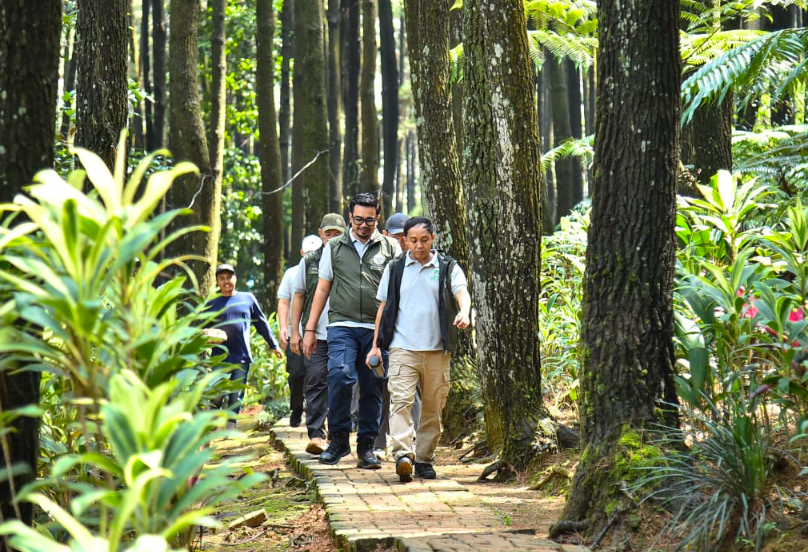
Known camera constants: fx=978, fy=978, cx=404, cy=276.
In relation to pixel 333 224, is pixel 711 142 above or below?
above

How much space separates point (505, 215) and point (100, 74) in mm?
3686

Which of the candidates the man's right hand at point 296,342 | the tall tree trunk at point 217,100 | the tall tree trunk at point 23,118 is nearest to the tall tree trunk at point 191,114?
the tall tree trunk at point 217,100

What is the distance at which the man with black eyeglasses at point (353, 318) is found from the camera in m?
8.34

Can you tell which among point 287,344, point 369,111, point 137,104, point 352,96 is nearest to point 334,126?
point 369,111

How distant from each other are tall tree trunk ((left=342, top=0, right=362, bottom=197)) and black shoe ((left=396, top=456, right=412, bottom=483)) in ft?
63.1

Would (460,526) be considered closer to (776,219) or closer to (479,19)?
(479,19)

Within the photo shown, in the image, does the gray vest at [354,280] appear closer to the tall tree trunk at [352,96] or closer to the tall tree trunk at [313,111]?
the tall tree trunk at [313,111]

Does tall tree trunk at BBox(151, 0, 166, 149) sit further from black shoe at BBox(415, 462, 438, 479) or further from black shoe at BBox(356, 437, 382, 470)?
black shoe at BBox(415, 462, 438, 479)

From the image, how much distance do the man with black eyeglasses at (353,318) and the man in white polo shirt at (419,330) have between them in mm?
603

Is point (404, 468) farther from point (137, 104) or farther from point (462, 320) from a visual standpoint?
point (137, 104)

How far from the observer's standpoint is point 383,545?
17.9 ft

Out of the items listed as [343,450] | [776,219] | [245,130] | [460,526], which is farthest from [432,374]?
[245,130]

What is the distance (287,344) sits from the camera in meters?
10.2

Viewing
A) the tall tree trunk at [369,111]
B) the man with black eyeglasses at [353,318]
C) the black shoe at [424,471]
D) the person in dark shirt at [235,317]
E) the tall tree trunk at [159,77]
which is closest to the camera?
the black shoe at [424,471]
